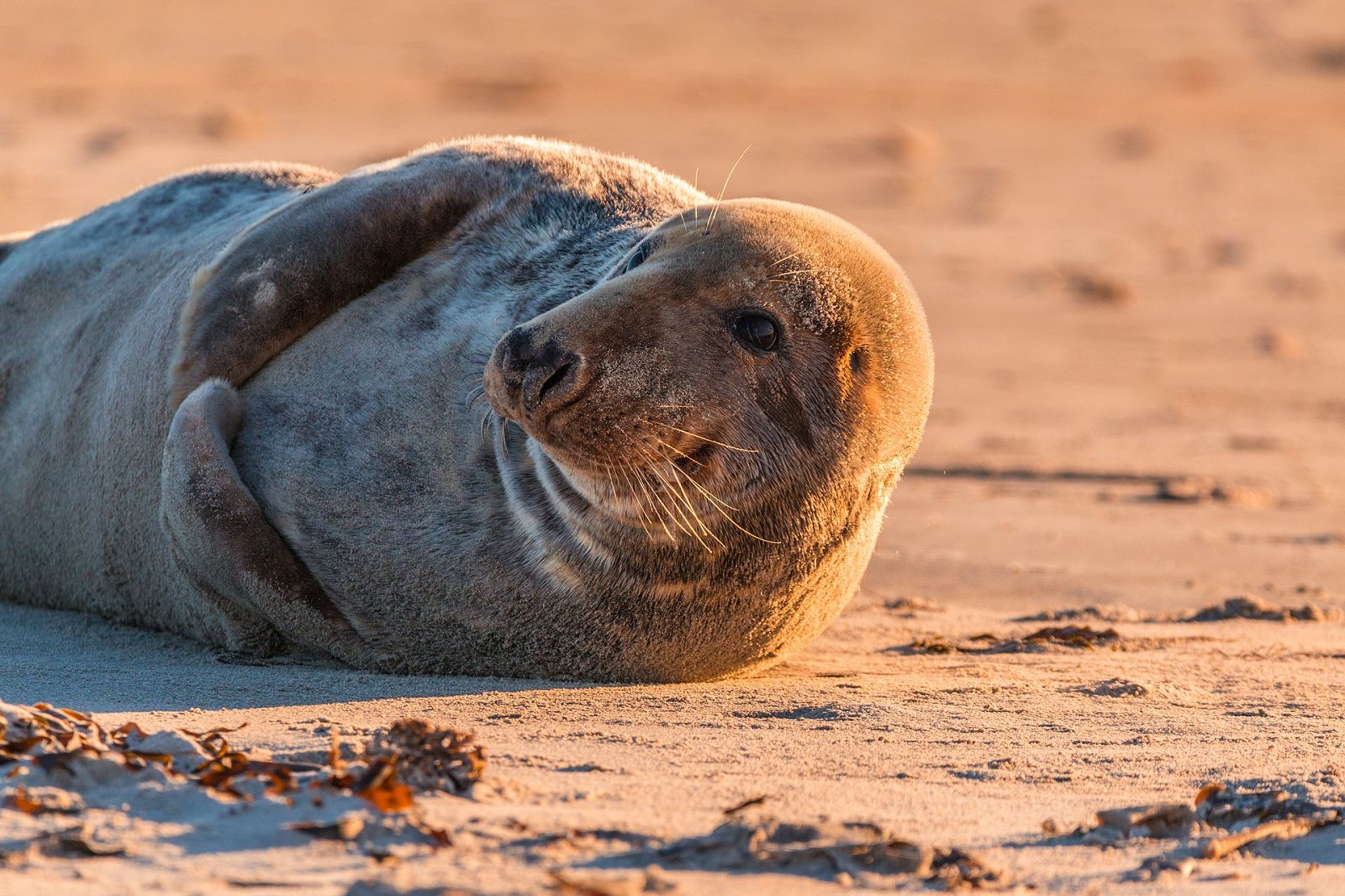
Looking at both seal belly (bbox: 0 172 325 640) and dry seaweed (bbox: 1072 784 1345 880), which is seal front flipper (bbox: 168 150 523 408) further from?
dry seaweed (bbox: 1072 784 1345 880)

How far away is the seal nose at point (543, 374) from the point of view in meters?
3.96

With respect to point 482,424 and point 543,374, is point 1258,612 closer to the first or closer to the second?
point 482,424

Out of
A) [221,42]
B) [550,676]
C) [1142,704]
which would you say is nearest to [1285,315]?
[1142,704]

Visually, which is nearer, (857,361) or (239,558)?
(857,361)

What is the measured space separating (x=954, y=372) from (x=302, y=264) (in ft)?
20.2

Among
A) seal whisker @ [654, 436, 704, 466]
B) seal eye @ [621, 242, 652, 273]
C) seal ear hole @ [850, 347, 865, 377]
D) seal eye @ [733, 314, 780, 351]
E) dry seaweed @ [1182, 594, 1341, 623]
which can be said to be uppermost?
seal eye @ [621, 242, 652, 273]

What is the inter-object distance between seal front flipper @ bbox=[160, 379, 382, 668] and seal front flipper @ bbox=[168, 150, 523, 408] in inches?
11.3

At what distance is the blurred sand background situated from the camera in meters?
3.80

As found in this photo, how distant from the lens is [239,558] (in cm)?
478

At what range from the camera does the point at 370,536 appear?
4.78 m

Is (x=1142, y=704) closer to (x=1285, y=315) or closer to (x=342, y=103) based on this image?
(x=1285, y=315)

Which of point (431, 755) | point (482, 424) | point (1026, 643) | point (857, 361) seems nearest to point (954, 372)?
point (1026, 643)

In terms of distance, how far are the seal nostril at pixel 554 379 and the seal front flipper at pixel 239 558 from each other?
1132 mm

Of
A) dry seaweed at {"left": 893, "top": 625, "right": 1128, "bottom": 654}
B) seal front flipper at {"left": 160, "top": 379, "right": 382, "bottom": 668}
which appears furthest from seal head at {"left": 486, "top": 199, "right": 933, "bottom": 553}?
dry seaweed at {"left": 893, "top": 625, "right": 1128, "bottom": 654}
